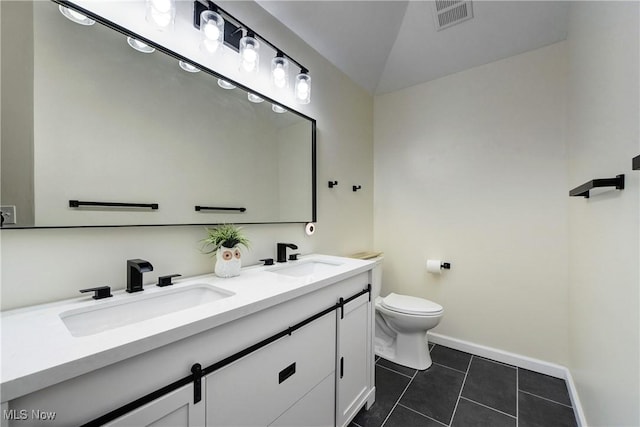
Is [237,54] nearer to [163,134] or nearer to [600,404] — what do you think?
[163,134]

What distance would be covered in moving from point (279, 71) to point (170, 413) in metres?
1.61

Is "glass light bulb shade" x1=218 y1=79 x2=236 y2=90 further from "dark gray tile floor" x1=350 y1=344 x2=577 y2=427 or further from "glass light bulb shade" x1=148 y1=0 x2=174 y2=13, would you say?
"dark gray tile floor" x1=350 y1=344 x2=577 y2=427

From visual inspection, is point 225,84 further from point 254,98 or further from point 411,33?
point 411,33

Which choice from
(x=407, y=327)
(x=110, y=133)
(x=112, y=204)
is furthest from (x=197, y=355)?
(x=407, y=327)

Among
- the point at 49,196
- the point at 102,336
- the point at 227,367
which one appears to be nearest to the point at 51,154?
A: the point at 49,196

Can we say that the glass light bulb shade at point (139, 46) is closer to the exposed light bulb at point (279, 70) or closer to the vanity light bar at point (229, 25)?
the vanity light bar at point (229, 25)

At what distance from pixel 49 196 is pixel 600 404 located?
2.21m

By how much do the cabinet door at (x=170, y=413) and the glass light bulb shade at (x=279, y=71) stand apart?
1.51 metres

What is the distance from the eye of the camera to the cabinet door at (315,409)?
101 cm

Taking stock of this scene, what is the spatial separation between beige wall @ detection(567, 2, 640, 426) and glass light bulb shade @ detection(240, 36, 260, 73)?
144cm

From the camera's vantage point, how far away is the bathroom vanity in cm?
51

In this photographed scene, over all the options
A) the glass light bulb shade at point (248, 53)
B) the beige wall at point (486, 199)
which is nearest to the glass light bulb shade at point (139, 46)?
the glass light bulb shade at point (248, 53)

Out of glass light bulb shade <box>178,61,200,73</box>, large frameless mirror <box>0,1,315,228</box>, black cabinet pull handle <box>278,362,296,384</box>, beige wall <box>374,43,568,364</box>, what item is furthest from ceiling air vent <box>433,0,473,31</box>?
black cabinet pull handle <box>278,362,296,384</box>

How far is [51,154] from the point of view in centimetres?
85
